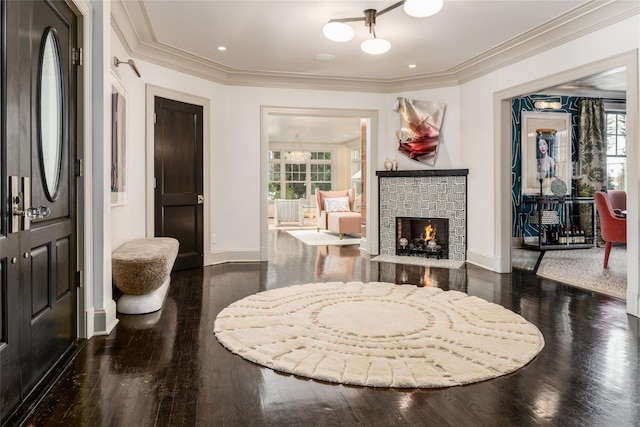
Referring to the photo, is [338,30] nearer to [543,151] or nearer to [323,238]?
[543,151]

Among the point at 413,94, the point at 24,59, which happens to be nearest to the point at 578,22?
the point at 413,94

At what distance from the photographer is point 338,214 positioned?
9648mm

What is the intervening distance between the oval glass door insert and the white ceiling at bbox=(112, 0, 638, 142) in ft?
5.51

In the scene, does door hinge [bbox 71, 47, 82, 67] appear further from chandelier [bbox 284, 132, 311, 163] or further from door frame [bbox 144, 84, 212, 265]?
chandelier [bbox 284, 132, 311, 163]

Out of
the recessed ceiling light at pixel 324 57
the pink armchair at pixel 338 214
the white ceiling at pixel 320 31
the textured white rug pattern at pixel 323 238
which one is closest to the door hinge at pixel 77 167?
the white ceiling at pixel 320 31

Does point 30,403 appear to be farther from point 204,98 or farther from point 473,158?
point 473,158

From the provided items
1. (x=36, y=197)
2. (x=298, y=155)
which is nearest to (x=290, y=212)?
(x=298, y=155)

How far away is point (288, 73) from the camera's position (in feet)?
20.6

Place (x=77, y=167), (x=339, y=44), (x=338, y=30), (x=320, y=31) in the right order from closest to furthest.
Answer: (x=77, y=167), (x=338, y=30), (x=320, y=31), (x=339, y=44)

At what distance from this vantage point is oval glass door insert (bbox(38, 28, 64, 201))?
2.35 metres

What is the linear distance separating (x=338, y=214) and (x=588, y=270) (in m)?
5.05

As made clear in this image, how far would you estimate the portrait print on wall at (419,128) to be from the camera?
21.1ft

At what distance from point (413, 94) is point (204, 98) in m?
2.99

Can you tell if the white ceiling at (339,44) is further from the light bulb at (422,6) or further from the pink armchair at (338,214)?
the pink armchair at (338,214)
